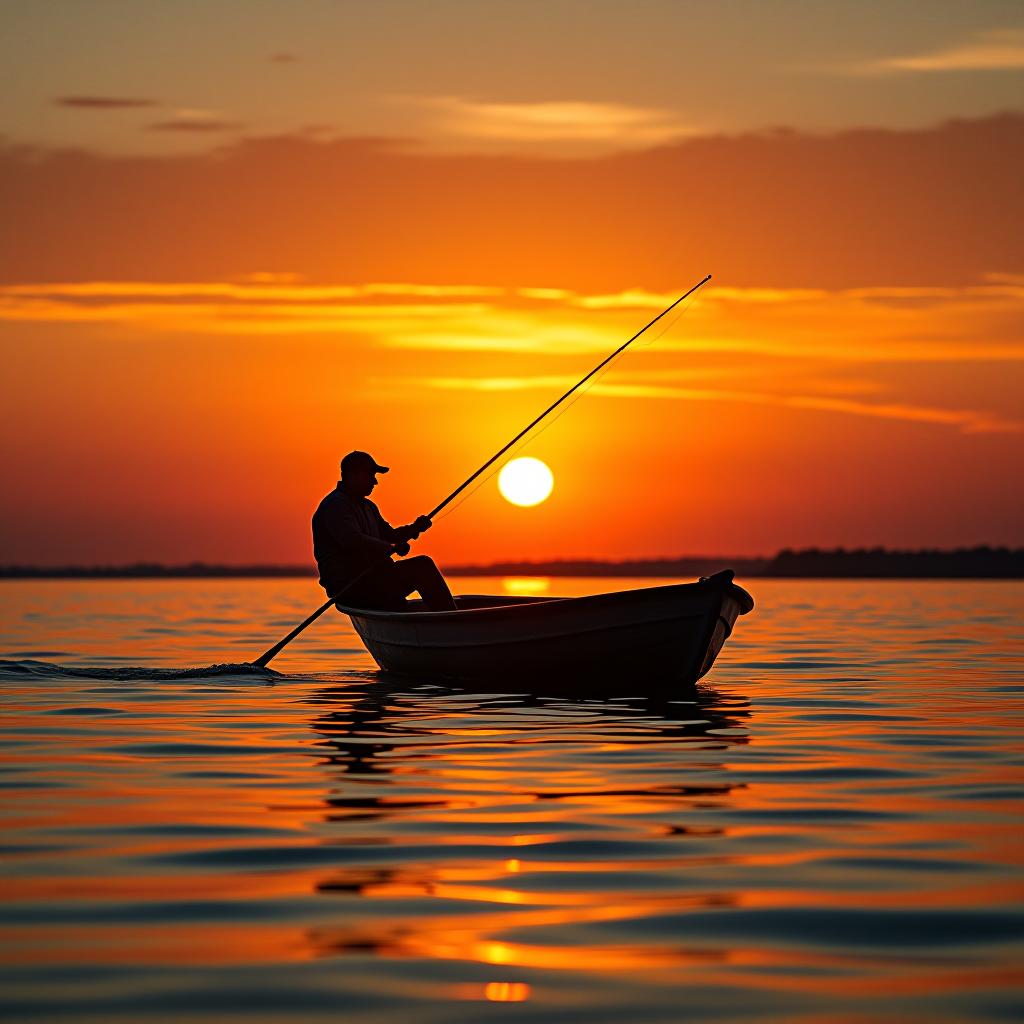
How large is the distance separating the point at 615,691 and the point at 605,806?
22.3 feet

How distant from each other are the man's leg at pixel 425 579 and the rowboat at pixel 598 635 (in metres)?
1.43

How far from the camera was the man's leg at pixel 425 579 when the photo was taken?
17.5 m

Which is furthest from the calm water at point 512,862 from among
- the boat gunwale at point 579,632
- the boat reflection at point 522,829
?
the boat gunwale at point 579,632

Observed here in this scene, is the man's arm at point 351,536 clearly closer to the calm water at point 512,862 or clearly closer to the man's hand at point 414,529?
the man's hand at point 414,529

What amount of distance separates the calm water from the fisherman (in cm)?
310

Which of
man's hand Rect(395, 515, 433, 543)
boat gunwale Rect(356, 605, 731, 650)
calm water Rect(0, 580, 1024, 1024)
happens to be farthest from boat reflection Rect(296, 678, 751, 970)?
man's hand Rect(395, 515, 433, 543)

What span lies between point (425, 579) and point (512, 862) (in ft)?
35.2

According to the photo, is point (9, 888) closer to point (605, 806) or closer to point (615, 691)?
point (605, 806)

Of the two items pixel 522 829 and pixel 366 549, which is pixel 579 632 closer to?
pixel 366 549

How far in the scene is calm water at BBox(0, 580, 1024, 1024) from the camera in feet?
16.3

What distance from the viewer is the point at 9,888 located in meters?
6.36

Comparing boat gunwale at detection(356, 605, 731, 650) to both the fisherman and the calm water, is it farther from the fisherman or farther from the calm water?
the fisherman

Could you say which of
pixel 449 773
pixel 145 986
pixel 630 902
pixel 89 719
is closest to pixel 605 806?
pixel 449 773

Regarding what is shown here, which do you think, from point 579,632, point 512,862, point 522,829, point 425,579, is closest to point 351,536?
point 425,579
